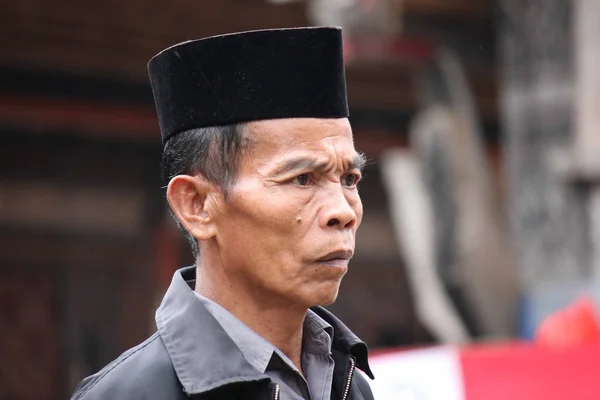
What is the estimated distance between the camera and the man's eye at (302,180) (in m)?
1.83

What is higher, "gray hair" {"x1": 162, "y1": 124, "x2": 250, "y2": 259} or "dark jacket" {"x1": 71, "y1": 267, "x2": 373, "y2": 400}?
"gray hair" {"x1": 162, "y1": 124, "x2": 250, "y2": 259}

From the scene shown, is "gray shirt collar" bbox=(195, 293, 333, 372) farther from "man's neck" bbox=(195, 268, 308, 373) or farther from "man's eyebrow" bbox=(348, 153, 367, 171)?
"man's eyebrow" bbox=(348, 153, 367, 171)

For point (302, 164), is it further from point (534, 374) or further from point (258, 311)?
point (534, 374)

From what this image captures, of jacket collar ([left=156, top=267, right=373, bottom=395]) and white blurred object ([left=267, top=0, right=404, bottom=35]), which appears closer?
jacket collar ([left=156, top=267, right=373, bottom=395])

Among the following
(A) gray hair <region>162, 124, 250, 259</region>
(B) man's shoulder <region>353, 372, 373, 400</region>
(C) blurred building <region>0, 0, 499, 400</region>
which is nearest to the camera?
(A) gray hair <region>162, 124, 250, 259</region>

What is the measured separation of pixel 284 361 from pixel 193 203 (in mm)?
291

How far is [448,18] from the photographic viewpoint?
351 inches

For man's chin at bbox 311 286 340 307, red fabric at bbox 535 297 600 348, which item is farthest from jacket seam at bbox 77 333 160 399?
red fabric at bbox 535 297 600 348

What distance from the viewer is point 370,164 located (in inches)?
260

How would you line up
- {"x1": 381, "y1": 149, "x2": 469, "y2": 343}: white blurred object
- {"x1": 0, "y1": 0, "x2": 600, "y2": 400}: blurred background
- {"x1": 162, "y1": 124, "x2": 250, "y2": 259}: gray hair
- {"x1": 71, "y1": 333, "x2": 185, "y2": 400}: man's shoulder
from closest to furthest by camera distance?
{"x1": 71, "y1": 333, "x2": 185, "y2": 400}: man's shoulder, {"x1": 162, "y1": 124, "x2": 250, "y2": 259}: gray hair, {"x1": 0, "y1": 0, "x2": 600, "y2": 400}: blurred background, {"x1": 381, "y1": 149, "x2": 469, "y2": 343}: white blurred object

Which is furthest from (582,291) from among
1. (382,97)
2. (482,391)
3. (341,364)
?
(341,364)

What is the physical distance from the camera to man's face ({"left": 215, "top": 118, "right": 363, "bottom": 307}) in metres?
1.81

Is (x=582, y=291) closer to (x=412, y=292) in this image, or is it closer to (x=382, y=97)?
(x=382, y=97)

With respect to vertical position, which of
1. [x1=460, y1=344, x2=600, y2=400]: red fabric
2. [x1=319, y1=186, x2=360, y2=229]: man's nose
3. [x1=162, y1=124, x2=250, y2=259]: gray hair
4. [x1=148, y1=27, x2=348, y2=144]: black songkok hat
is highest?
[x1=148, y1=27, x2=348, y2=144]: black songkok hat
